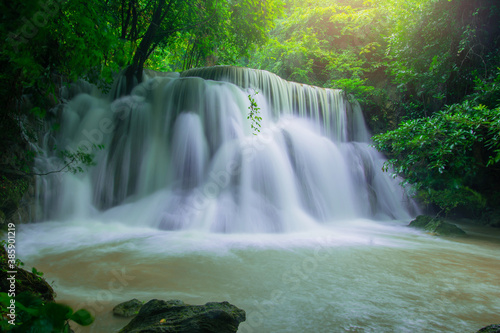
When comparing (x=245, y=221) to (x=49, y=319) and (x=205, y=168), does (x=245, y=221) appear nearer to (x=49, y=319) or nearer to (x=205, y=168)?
(x=205, y=168)

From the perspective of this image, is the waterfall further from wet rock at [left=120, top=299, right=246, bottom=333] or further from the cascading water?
wet rock at [left=120, top=299, right=246, bottom=333]

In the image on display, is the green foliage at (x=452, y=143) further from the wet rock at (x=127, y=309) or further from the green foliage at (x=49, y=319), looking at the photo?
the green foliage at (x=49, y=319)

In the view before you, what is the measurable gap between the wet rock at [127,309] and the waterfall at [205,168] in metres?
3.48

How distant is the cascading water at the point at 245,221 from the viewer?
254cm

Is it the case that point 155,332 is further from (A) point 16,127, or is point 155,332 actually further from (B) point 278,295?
(A) point 16,127

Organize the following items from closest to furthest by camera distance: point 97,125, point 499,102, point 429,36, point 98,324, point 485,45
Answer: point 98,324 < point 499,102 < point 97,125 < point 485,45 < point 429,36

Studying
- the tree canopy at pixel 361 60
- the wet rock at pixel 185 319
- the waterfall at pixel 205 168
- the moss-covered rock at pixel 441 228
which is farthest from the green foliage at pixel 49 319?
the moss-covered rock at pixel 441 228

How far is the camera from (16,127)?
4457 millimetres

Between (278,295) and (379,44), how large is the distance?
15.5 m

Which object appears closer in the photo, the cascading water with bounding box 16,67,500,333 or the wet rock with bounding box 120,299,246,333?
the wet rock with bounding box 120,299,246,333

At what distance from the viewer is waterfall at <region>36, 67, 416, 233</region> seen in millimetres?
6207

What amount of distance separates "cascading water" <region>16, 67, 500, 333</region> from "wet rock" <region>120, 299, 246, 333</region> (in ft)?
0.96

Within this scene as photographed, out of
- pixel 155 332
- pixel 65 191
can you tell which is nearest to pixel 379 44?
pixel 65 191

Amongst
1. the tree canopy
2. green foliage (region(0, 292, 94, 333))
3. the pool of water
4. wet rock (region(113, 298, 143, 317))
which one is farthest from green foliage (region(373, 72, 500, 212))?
green foliage (region(0, 292, 94, 333))
